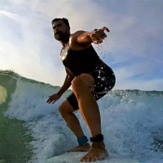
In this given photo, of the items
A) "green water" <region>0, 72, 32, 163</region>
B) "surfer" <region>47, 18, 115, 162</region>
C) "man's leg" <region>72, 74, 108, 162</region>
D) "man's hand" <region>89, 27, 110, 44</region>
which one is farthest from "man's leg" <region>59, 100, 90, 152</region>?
"green water" <region>0, 72, 32, 163</region>

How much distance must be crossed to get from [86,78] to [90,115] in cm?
46

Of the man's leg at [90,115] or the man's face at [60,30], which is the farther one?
the man's face at [60,30]

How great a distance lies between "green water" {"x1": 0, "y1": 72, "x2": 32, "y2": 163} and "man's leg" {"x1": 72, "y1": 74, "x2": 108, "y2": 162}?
2909 millimetres

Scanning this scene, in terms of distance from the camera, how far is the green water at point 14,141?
22.1 feet

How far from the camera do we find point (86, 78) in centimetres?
418

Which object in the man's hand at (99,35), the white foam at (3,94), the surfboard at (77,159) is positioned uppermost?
the white foam at (3,94)

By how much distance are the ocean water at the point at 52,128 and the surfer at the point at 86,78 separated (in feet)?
1.78

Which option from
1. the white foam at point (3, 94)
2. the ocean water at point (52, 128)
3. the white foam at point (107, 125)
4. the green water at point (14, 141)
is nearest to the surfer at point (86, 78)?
the ocean water at point (52, 128)

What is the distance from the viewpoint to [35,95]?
14.9 metres

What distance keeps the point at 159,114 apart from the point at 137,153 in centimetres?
512

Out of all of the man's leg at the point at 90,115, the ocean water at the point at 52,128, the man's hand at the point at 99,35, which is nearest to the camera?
the man's hand at the point at 99,35

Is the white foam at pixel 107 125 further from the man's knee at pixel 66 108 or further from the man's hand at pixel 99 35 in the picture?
the man's hand at pixel 99 35

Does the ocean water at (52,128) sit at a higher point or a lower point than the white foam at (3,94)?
lower

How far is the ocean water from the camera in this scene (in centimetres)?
732
